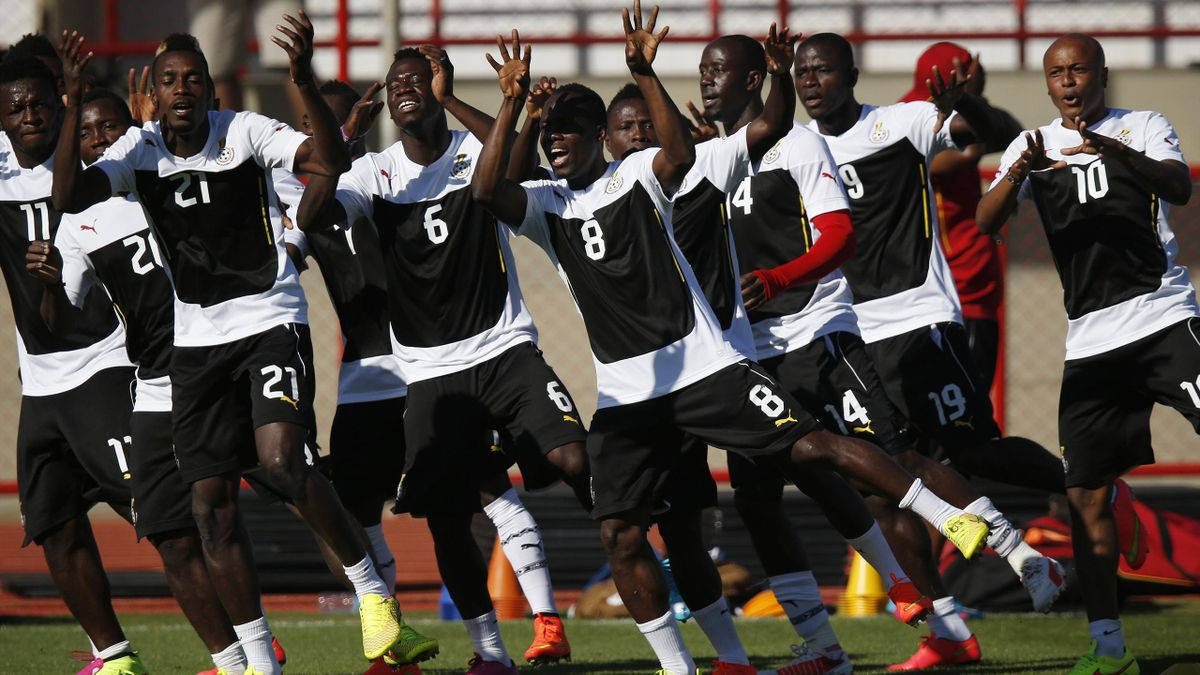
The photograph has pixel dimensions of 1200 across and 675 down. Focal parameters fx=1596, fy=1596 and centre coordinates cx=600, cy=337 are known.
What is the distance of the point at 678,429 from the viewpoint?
5.93 m

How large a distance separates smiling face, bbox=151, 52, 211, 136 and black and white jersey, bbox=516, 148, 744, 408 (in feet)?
4.51

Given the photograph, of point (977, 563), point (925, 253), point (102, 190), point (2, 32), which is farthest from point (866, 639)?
point (2, 32)

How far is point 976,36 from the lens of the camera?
13234 mm

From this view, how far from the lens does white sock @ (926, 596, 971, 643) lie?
270 inches

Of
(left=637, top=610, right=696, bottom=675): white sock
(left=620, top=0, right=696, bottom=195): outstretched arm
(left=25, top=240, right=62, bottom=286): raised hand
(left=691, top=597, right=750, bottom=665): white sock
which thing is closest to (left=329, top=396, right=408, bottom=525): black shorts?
(left=25, top=240, right=62, bottom=286): raised hand

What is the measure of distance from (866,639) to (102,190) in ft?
14.1

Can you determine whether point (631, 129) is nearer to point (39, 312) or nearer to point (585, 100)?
point (585, 100)

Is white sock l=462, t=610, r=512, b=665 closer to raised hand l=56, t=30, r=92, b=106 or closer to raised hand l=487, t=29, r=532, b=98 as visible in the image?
raised hand l=487, t=29, r=532, b=98

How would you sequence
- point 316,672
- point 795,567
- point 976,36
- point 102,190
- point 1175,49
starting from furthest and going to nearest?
point 1175,49 → point 976,36 → point 316,672 → point 795,567 → point 102,190

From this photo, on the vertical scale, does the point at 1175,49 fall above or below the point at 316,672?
above

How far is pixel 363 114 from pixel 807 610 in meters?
2.98

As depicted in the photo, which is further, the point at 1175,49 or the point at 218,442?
the point at 1175,49

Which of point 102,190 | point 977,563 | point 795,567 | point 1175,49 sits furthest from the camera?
point 1175,49

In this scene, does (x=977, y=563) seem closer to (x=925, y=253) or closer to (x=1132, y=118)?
(x=925, y=253)
